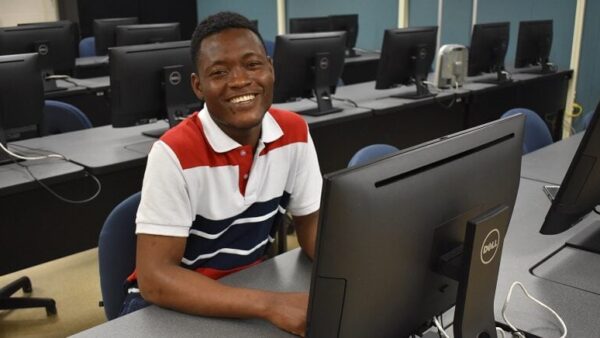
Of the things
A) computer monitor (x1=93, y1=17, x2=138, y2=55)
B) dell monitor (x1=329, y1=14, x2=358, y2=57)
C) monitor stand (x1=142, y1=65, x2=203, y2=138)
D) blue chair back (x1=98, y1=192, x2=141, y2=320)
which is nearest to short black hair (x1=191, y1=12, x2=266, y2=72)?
blue chair back (x1=98, y1=192, x2=141, y2=320)

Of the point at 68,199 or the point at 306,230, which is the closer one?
the point at 306,230

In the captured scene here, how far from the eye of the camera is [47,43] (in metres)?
3.80

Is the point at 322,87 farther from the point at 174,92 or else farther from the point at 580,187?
the point at 580,187

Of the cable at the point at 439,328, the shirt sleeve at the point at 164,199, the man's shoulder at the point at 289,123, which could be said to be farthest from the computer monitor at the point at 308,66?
the cable at the point at 439,328

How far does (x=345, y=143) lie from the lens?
11.0ft

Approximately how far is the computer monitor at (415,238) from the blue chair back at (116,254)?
77 cm

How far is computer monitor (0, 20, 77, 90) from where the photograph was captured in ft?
12.1

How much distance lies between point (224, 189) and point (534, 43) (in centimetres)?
387

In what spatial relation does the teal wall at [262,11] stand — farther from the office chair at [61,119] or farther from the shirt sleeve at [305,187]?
the shirt sleeve at [305,187]

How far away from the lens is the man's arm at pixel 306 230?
4.75 ft

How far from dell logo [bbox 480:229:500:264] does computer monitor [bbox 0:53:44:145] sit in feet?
6.59

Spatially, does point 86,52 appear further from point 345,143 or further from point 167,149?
point 167,149

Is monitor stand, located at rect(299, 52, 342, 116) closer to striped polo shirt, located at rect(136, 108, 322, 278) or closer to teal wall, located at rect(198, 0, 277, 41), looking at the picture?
striped polo shirt, located at rect(136, 108, 322, 278)

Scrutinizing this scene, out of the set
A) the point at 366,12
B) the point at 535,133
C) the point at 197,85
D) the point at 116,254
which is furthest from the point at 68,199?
the point at 366,12
